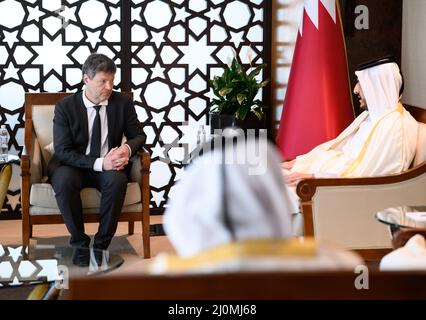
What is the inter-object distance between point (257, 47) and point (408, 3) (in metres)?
1.33

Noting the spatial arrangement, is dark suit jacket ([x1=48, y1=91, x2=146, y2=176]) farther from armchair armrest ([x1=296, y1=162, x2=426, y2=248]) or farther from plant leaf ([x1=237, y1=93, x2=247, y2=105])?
armchair armrest ([x1=296, y1=162, x2=426, y2=248])

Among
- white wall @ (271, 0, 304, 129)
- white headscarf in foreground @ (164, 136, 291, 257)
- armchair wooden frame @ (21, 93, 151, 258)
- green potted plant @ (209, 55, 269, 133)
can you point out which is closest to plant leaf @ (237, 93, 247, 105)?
green potted plant @ (209, 55, 269, 133)

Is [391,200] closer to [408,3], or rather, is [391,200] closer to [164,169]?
[408,3]

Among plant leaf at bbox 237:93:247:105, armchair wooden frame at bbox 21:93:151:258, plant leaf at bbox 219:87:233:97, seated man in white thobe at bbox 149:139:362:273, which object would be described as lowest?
armchair wooden frame at bbox 21:93:151:258

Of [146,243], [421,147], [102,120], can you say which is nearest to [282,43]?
[102,120]

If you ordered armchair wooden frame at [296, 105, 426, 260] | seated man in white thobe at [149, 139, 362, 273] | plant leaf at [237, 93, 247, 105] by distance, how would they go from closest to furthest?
1. seated man in white thobe at [149, 139, 362, 273]
2. armchair wooden frame at [296, 105, 426, 260]
3. plant leaf at [237, 93, 247, 105]

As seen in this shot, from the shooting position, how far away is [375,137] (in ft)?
14.2

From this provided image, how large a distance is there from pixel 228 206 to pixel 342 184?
2.80 m

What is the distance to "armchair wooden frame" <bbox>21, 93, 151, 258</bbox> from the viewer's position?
486 centimetres

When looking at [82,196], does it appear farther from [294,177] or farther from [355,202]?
[355,202]

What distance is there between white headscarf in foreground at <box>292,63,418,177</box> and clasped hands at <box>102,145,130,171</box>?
1.14 meters

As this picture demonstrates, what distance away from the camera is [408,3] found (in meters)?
5.44

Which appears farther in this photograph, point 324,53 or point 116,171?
point 324,53

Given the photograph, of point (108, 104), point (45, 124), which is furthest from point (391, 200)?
point (45, 124)
